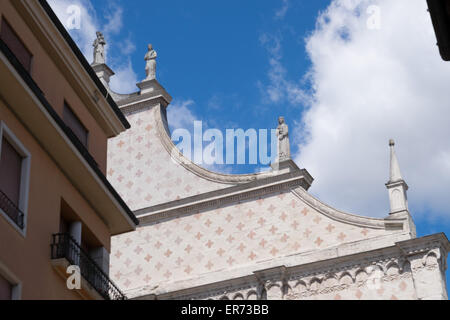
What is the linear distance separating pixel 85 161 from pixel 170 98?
1228 cm

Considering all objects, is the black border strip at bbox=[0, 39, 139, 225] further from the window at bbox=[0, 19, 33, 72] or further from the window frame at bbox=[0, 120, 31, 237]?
the window frame at bbox=[0, 120, 31, 237]

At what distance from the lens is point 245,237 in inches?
936

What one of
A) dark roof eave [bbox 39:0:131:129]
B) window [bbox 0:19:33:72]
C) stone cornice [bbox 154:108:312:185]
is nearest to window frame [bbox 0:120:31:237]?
window [bbox 0:19:33:72]

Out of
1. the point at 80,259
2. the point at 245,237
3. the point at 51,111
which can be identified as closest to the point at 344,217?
the point at 245,237

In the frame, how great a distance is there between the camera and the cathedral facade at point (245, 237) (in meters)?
22.0

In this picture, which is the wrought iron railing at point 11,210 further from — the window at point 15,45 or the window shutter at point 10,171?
the window at point 15,45

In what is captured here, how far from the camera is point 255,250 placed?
23484mm

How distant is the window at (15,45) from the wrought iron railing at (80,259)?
7.93 feet

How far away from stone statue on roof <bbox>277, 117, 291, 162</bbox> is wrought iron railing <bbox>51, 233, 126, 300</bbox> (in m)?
9.63

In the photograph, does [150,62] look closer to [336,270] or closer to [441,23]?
[336,270]

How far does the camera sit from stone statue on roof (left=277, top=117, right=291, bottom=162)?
24.1 meters
